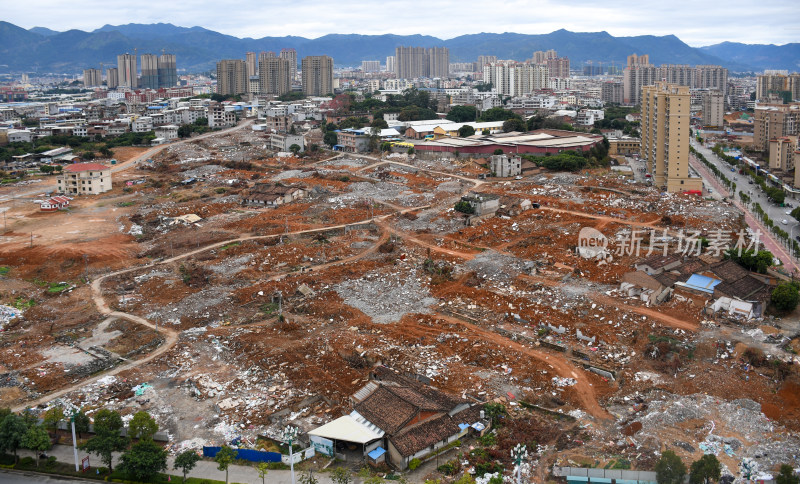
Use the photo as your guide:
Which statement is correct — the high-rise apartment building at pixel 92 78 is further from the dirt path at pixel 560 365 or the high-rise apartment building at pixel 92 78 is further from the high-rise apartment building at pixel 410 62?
the dirt path at pixel 560 365

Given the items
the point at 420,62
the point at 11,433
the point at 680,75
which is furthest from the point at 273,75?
the point at 11,433

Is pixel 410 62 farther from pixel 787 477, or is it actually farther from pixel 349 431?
pixel 787 477

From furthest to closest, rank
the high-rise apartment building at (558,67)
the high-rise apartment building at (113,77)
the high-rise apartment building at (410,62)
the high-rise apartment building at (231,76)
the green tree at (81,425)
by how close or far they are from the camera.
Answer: the high-rise apartment building at (410,62) < the high-rise apartment building at (558,67) < the high-rise apartment building at (113,77) < the high-rise apartment building at (231,76) < the green tree at (81,425)

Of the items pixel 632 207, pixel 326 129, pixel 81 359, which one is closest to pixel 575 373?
pixel 81 359

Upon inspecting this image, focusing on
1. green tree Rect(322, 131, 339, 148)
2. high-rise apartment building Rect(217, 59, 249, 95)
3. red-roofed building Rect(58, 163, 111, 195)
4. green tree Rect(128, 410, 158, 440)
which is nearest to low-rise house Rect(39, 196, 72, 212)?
red-roofed building Rect(58, 163, 111, 195)

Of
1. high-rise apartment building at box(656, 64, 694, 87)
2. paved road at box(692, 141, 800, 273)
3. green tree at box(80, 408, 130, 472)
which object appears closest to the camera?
green tree at box(80, 408, 130, 472)

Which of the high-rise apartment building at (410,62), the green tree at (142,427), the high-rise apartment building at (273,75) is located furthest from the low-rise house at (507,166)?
the high-rise apartment building at (410,62)

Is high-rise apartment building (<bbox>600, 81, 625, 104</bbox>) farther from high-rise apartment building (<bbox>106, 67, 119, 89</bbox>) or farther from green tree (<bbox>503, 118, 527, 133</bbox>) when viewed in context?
high-rise apartment building (<bbox>106, 67, 119, 89</bbox>)
